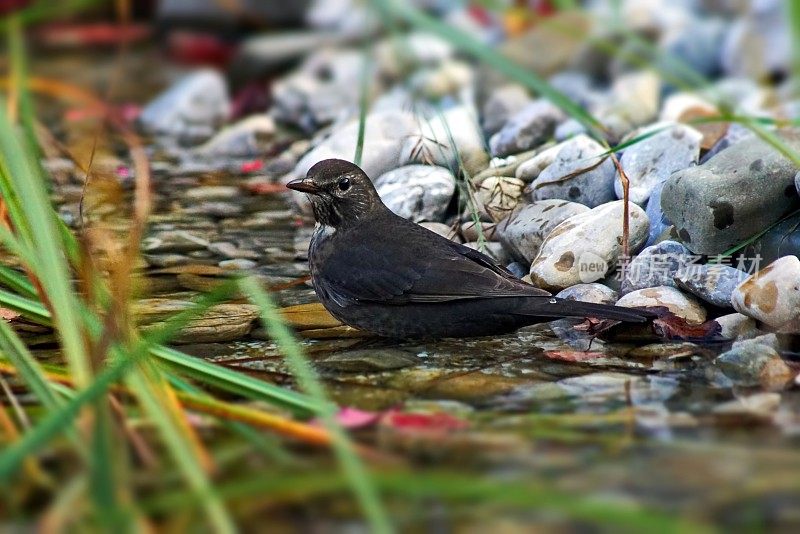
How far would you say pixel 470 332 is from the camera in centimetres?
418

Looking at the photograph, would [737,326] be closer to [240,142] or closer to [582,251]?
[582,251]

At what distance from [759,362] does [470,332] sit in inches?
45.0

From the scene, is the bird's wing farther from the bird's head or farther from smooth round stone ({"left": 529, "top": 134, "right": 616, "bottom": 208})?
smooth round stone ({"left": 529, "top": 134, "right": 616, "bottom": 208})

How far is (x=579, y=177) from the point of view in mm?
4926

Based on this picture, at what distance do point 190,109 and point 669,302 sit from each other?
16.5 ft

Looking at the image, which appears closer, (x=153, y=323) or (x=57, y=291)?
(x=57, y=291)

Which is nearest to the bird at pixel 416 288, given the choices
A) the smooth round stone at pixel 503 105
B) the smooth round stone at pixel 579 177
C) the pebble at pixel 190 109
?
the smooth round stone at pixel 579 177

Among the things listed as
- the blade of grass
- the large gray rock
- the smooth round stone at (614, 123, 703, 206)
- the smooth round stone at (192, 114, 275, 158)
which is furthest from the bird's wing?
the smooth round stone at (192, 114, 275, 158)

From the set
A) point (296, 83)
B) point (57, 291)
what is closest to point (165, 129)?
point (296, 83)

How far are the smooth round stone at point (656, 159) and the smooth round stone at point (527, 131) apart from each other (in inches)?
31.9

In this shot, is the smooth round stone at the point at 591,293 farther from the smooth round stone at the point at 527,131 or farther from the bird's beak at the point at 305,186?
the smooth round stone at the point at 527,131

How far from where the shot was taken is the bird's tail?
378 centimetres

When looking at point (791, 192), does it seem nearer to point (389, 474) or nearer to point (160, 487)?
point (389, 474)

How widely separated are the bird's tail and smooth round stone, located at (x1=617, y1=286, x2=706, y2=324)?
0.64ft
